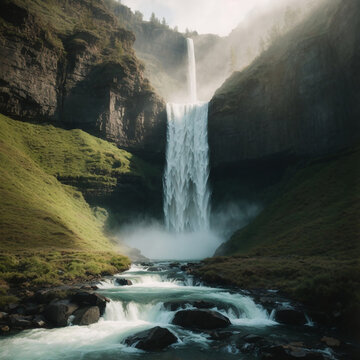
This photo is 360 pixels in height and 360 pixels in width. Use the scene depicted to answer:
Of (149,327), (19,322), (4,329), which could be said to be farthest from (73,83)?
(149,327)

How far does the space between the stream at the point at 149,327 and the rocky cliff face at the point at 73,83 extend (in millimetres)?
63448

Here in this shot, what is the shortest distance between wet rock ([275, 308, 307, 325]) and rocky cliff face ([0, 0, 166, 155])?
68.1m

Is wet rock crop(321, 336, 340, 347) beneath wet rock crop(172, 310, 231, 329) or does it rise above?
beneath

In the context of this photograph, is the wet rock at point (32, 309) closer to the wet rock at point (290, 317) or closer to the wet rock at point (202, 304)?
the wet rock at point (202, 304)

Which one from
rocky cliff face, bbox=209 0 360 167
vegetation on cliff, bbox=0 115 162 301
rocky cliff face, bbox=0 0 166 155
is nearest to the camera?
vegetation on cliff, bbox=0 115 162 301

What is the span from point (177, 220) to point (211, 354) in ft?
193

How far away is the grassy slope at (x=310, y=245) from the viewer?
20.1 m

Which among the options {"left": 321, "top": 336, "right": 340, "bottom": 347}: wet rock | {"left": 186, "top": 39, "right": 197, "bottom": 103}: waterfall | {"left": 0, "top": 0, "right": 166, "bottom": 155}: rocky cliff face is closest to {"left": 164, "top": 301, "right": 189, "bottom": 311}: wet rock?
{"left": 321, "top": 336, "right": 340, "bottom": 347}: wet rock

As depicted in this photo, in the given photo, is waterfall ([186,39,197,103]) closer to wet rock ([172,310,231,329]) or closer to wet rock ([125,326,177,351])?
wet rock ([172,310,231,329])

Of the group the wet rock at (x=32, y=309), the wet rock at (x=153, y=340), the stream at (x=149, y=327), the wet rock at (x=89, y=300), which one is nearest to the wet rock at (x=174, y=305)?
the stream at (x=149, y=327)

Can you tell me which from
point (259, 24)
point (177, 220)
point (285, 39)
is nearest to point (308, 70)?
point (285, 39)

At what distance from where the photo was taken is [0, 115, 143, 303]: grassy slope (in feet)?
95.7

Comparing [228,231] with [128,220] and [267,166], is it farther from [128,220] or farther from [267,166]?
[128,220]

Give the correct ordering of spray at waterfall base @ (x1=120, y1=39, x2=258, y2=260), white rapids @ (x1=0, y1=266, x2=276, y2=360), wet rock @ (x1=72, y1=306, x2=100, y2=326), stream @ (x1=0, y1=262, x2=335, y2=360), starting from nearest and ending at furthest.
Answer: stream @ (x1=0, y1=262, x2=335, y2=360) < white rapids @ (x1=0, y1=266, x2=276, y2=360) < wet rock @ (x1=72, y1=306, x2=100, y2=326) < spray at waterfall base @ (x1=120, y1=39, x2=258, y2=260)
